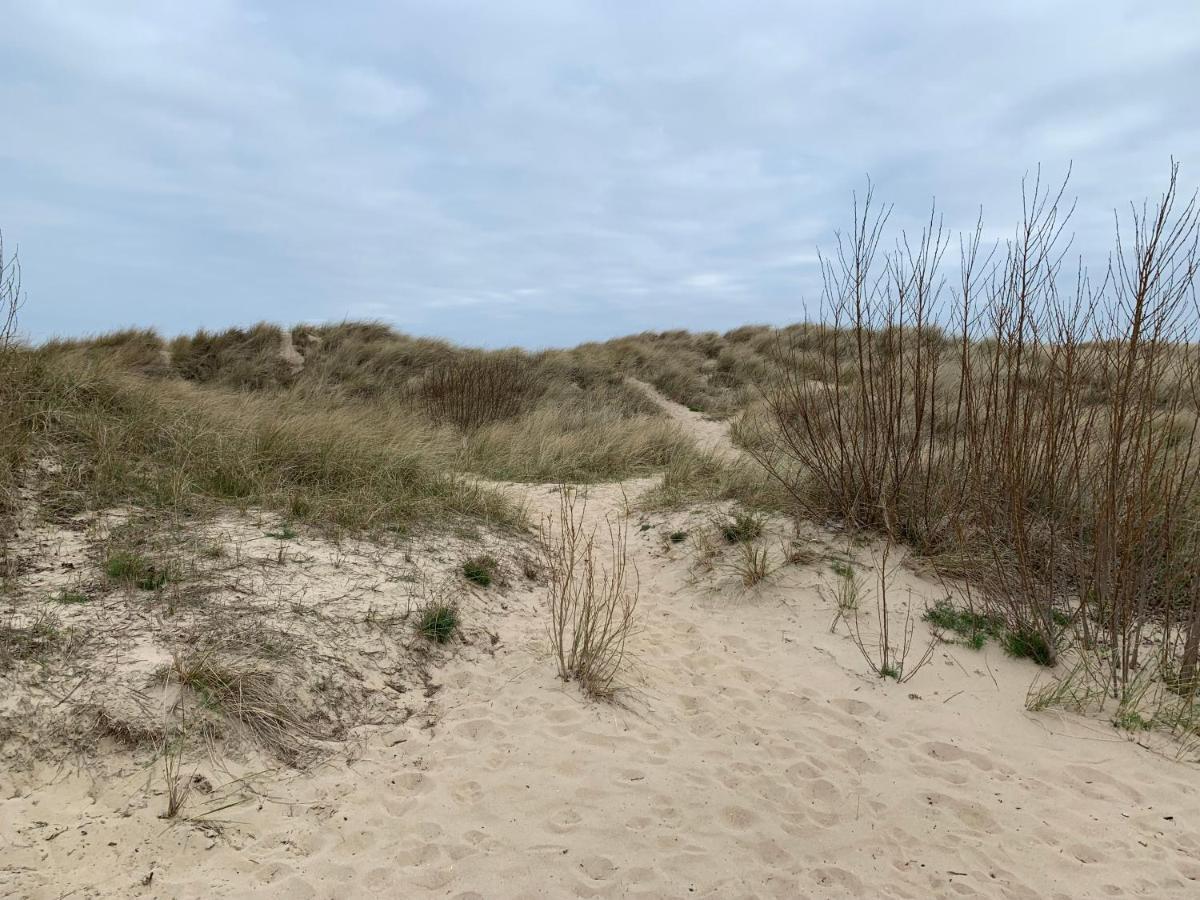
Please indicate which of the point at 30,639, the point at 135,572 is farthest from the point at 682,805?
the point at 135,572

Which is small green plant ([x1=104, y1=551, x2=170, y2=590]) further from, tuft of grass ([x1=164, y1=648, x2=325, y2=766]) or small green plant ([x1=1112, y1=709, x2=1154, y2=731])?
small green plant ([x1=1112, y1=709, x2=1154, y2=731])

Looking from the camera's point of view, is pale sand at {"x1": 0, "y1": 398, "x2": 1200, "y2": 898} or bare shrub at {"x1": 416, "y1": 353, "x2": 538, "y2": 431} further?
bare shrub at {"x1": 416, "y1": 353, "x2": 538, "y2": 431}

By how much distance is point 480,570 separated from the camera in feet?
16.0


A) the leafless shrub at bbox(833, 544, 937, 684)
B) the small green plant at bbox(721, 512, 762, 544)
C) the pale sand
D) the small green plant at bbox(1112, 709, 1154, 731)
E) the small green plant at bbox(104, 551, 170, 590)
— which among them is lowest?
the pale sand

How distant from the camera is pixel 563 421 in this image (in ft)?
39.2

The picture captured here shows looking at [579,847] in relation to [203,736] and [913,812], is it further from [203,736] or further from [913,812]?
[203,736]

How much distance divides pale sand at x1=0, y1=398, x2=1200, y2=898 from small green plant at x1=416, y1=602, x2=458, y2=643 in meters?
0.18

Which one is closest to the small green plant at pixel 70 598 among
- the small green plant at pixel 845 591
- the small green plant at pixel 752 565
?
the small green plant at pixel 752 565

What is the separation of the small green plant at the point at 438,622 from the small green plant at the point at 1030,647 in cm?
336

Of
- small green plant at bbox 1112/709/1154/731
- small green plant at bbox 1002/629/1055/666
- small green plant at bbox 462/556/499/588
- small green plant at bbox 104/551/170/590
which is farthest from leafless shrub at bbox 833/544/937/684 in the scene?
small green plant at bbox 104/551/170/590

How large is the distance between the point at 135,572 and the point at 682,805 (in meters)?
3.14

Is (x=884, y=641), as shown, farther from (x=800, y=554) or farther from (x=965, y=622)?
(x=800, y=554)

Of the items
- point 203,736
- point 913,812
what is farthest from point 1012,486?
point 203,736

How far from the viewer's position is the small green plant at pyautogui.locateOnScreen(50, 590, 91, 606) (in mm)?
3487
